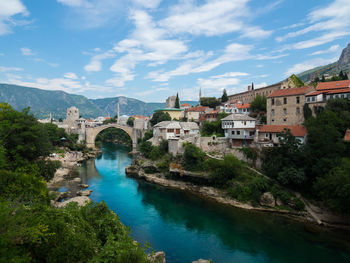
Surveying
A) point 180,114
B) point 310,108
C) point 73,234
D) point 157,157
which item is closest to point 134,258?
point 73,234

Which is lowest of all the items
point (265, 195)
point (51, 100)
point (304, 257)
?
point (304, 257)

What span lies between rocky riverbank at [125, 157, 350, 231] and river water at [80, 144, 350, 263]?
74 centimetres

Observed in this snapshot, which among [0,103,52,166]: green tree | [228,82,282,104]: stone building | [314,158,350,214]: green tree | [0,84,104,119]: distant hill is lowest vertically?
[314,158,350,214]: green tree

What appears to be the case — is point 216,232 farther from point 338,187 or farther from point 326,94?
point 326,94

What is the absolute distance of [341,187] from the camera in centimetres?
1234

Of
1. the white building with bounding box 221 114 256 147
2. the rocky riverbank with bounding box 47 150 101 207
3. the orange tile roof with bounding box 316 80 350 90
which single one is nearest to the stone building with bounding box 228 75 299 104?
the orange tile roof with bounding box 316 80 350 90

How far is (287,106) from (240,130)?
5343 mm

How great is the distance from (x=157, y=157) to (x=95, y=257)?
18418 millimetres

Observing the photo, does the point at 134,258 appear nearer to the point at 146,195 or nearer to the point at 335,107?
the point at 146,195

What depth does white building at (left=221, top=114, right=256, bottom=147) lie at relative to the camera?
70.8ft

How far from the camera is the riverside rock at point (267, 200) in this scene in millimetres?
16203

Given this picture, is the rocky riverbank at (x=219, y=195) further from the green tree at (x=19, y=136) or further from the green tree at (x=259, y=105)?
the green tree at (x=259, y=105)

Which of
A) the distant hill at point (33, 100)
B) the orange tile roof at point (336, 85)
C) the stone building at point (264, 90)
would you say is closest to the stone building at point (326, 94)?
the orange tile roof at point (336, 85)

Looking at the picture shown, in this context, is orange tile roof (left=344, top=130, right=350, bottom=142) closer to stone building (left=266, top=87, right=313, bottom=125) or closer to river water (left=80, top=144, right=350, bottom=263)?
stone building (left=266, top=87, right=313, bottom=125)
